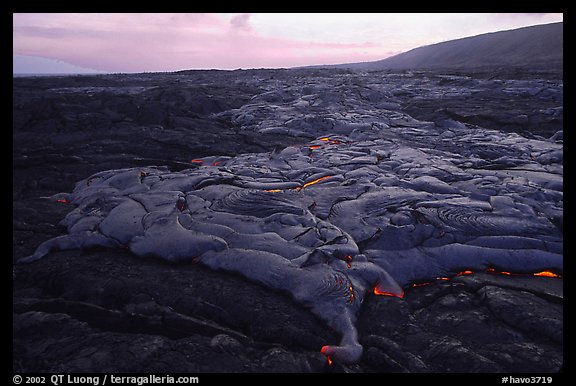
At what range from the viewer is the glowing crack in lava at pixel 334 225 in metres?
2.88

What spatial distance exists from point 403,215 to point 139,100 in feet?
34.0

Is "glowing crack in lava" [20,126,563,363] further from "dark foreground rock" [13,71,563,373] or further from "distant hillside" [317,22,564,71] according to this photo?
"distant hillside" [317,22,564,71]

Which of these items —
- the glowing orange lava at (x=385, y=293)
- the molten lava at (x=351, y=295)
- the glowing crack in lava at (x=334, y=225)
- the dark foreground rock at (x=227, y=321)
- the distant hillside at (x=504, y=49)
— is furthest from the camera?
the distant hillside at (x=504, y=49)

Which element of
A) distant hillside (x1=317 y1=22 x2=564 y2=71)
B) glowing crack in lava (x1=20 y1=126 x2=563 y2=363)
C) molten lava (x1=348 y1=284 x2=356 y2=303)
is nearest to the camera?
molten lava (x1=348 y1=284 x2=356 y2=303)

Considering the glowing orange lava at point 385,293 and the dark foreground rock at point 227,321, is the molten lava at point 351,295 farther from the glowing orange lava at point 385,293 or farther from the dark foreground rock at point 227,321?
the glowing orange lava at point 385,293

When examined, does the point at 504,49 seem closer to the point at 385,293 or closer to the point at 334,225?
the point at 334,225

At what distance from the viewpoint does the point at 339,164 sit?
5.63 metres

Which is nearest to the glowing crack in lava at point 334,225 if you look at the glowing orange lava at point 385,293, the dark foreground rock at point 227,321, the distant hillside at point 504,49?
the glowing orange lava at point 385,293

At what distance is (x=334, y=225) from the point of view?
12.0ft

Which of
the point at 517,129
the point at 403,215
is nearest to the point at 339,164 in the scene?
the point at 403,215

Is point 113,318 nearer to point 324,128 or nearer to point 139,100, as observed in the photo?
point 324,128

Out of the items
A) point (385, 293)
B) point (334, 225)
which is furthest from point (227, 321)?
point (334, 225)

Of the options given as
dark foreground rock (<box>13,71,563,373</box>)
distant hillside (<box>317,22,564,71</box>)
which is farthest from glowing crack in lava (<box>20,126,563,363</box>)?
distant hillside (<box>317,22,564,71</box>)

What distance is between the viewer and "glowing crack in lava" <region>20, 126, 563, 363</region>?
2877mm
